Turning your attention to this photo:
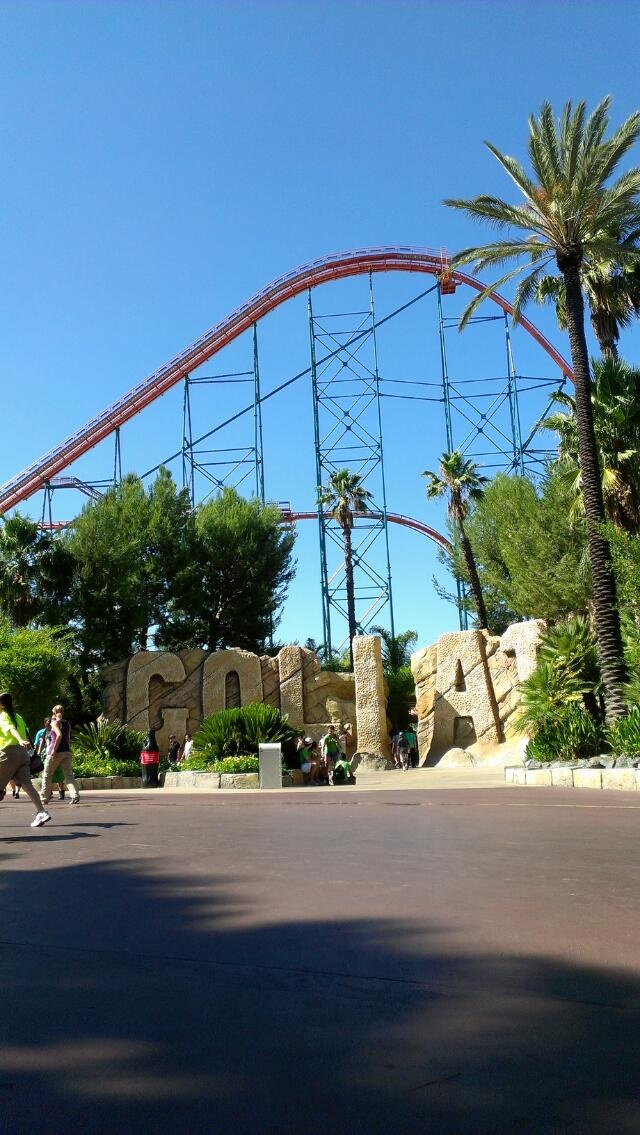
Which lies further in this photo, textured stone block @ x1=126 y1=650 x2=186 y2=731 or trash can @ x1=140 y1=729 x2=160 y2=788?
textured stone block @ x1=126 y1=650 x2=186 y2=731

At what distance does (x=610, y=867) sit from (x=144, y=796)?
1336cm

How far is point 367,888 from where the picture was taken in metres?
6.01

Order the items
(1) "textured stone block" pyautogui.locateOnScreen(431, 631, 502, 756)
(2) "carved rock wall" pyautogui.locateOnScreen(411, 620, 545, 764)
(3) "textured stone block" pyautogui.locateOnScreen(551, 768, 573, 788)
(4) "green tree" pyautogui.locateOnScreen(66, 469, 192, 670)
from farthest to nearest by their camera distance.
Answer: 1. (4) "green tree" pyautogui.locateOnScreen(66, 469, 192, 670)
2. (1) "textured stone block" pyautogui.locateOnScreen(431, 631, 502, 756)
3. (2) "carved rock wall" pyautogui.locateOnScreen(411, 620, 545, 764)
4. (3) "textured stone block" pyautogui.locateOnScreen(551, 768, 573, 788)

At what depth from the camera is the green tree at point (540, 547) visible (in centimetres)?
3322

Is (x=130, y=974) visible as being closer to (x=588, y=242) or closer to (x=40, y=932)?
(x=40, y=932)

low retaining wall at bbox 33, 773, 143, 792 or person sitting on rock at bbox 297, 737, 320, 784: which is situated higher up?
person sitting on rock at bbox 297, 737, 320, 784

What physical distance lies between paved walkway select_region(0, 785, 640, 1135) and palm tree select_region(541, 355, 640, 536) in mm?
16661

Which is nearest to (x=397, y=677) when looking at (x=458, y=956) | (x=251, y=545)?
(x=251, y=545)

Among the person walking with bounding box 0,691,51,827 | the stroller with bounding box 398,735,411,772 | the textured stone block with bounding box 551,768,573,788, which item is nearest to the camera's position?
the person walking with bounding box 0,691,51,827

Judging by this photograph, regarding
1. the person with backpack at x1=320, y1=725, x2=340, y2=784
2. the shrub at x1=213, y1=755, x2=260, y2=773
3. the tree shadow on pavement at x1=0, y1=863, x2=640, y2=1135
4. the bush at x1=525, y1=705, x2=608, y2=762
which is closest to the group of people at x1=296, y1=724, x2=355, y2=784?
the person with backpack at x1=320, y1=725, x2=340, y2=784

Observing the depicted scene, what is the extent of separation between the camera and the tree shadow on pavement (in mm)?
2576

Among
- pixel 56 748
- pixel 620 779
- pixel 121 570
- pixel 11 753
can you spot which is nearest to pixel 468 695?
pixel 121 570

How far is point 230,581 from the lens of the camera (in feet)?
133

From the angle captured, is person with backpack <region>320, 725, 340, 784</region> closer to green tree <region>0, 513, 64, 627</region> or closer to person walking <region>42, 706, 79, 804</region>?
person walking <region>42, 706, 79, 804</region>
